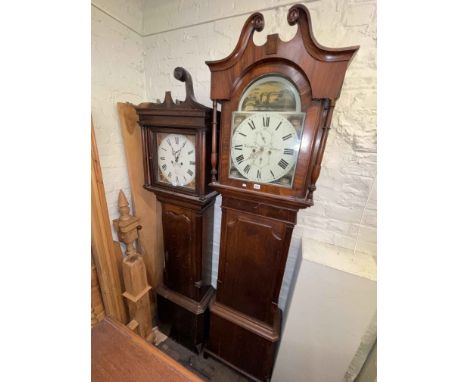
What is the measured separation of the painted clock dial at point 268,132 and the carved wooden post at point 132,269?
0.71 metres

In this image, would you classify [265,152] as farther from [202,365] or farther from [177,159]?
[202,365]

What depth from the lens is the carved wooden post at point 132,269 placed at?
100 centimetres

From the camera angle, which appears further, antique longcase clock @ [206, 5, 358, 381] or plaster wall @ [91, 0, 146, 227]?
plaster wall @ [91, 0, 146, 227]

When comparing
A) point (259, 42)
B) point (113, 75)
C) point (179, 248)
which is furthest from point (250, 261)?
point (113, 75)

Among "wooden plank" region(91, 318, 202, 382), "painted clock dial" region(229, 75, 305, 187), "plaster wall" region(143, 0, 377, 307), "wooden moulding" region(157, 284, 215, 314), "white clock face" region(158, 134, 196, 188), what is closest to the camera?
"wooden plank" region(91, 318, 202, 382)

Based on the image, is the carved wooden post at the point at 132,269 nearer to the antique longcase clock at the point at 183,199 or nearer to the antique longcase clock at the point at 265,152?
the antique longcase clock at the point at 183,199

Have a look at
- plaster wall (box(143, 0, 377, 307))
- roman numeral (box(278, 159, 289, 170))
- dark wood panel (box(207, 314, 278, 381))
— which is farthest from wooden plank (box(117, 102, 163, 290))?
roman numeral (box(278, 159, 289, 170))

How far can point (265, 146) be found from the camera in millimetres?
686

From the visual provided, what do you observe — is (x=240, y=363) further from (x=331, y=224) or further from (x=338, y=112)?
(x=338, y=112)

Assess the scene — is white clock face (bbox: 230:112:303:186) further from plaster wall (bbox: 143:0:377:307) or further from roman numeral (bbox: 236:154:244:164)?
plaster wall (bbox: 143:0:377:307)

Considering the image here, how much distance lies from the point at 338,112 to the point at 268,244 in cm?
67

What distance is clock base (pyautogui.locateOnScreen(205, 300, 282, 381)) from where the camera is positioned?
925 millimetres

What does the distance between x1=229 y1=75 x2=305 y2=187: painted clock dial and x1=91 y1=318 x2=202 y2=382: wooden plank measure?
0.64 metres
